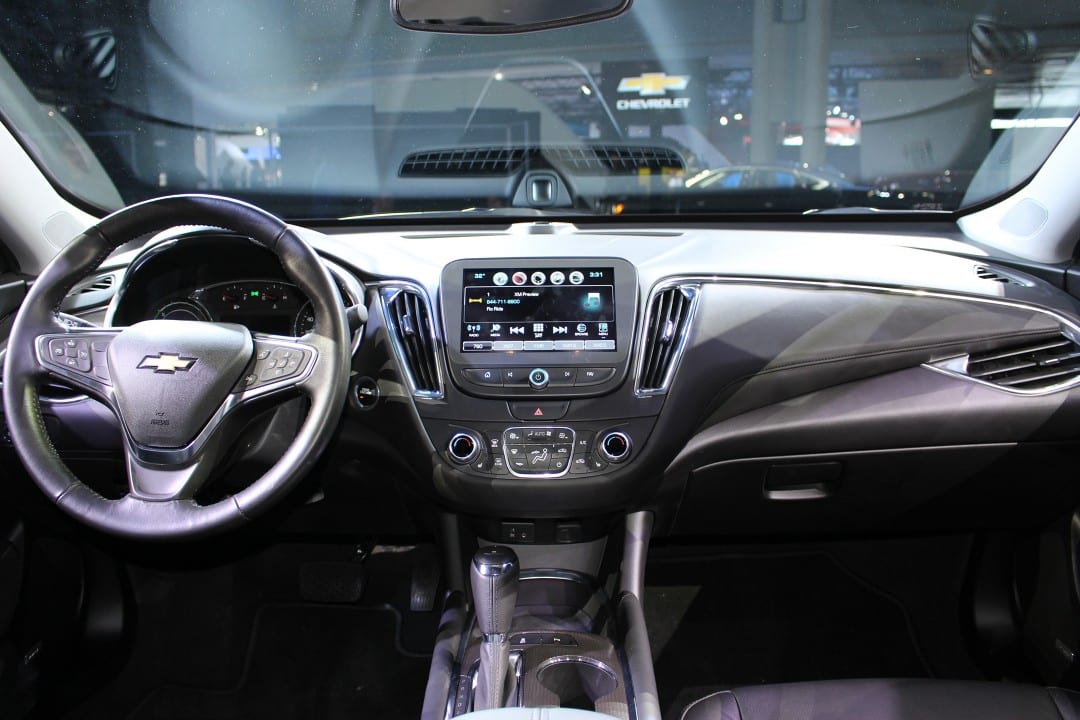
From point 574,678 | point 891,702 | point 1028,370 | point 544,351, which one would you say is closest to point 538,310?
point 544,351

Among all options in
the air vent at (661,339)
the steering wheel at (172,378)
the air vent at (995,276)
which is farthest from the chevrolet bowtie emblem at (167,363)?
the air vent at (995,276)

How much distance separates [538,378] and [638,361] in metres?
0.22

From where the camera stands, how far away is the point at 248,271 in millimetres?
1850

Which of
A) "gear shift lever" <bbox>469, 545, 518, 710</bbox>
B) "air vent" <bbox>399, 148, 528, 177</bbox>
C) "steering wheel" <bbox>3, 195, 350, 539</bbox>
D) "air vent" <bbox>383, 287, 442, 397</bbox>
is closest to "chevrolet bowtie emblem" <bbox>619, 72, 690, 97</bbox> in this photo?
"air vent" <bbox>399, 148, 528, 177</bbox>

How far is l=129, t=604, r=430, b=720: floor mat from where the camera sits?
2250 mm

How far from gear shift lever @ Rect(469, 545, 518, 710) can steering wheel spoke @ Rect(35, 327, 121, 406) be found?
794mm

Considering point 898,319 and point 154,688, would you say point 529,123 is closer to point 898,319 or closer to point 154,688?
point 898,319

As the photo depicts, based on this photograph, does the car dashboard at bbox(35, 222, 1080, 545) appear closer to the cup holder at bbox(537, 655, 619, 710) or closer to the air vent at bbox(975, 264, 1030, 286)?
the air vent at bbox(975, 264, 1030, 286)

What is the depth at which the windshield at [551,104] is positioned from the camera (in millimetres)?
2275

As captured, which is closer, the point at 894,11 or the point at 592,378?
the point at 592,378

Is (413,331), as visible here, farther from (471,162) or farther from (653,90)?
(653,90)

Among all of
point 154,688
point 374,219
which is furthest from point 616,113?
point 154,688

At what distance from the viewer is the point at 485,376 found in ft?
5.78

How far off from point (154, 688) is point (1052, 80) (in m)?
3.06
